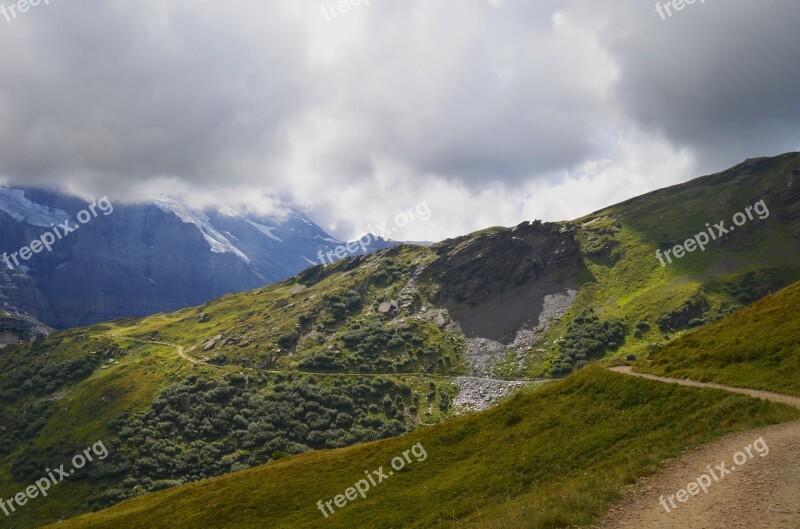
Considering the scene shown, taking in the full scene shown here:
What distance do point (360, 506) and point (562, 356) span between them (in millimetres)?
172078

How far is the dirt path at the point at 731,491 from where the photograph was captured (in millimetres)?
21328

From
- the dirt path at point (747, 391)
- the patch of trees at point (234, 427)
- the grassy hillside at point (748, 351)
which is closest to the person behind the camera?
the dirt path at point (747, 391)

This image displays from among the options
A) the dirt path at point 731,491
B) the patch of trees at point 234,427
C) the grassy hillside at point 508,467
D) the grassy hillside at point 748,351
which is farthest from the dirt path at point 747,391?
the patch of trees at point 234,427

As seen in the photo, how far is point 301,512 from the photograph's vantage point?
155ft

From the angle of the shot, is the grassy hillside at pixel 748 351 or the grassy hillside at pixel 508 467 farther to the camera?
the grassy hillside at pixel 748 351

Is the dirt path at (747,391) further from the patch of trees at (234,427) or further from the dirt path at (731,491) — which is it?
the patch of trees at (234,427)

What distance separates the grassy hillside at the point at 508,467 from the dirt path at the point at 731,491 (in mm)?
1233

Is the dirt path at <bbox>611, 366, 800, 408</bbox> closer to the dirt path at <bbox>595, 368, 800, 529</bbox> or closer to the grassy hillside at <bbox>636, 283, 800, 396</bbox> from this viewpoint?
the grassy hillside at <bbox>636, 283, 800, 396</bbox>

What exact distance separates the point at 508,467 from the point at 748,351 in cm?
2403

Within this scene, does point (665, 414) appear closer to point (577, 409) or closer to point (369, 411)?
point (577, 409)

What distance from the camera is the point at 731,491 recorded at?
933 inches

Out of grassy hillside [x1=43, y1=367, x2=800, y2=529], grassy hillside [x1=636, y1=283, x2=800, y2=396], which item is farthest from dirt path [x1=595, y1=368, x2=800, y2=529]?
grassy hillside [x1=636, y1=283, x2=800, y2=396]

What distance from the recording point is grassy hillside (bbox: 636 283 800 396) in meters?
36.6

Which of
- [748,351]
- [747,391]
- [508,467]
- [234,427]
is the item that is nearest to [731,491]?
[747,391]
